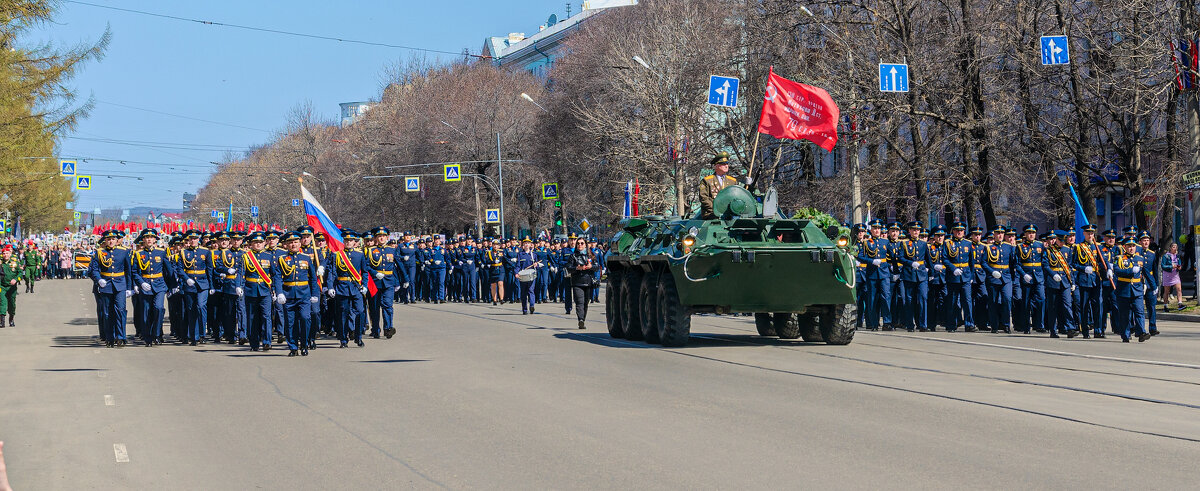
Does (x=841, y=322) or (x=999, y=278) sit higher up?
(x=999, y=278)

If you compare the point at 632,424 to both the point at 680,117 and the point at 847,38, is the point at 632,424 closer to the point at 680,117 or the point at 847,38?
the point at 847,38

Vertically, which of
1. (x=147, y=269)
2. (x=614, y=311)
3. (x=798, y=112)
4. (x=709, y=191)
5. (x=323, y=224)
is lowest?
(x=614, y=311)

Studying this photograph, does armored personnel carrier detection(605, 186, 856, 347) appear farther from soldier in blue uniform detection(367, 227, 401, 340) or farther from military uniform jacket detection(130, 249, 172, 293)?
military uniform jacket detection(130, 249, 172, 293)

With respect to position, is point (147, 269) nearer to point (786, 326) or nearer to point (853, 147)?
point (786, 326)

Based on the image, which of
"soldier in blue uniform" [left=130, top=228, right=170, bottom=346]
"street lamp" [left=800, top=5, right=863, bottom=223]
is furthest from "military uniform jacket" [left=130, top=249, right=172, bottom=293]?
"street lamp" [left=800, top=5, right=863, bottom=223]

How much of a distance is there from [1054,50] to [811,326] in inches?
406

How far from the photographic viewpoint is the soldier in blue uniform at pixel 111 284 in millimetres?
18906

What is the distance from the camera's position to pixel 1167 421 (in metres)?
9.20

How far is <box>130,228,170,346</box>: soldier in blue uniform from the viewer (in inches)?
752

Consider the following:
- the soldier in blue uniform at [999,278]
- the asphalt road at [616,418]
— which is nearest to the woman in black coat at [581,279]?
the asphalt road at [616,418]

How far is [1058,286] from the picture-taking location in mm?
18312

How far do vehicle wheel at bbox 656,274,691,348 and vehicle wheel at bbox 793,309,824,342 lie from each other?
79.8 inches

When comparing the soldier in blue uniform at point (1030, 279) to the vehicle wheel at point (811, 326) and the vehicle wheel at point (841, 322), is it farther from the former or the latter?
the vehicle wheel at point (841, 322)

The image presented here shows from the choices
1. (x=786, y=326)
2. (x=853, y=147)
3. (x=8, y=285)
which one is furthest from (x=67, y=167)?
(x=786, y=326)
